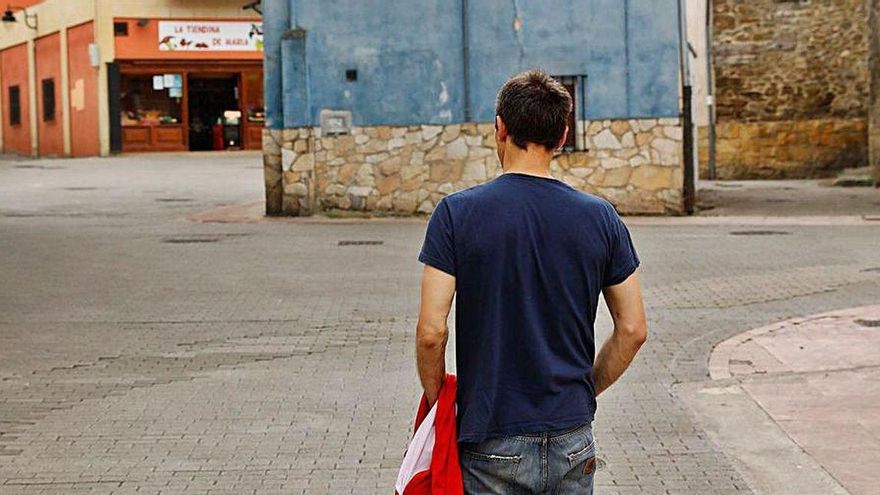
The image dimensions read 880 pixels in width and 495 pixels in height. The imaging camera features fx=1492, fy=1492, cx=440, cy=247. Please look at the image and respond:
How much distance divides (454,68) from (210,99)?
70.3 feet

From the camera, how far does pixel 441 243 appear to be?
366 cm

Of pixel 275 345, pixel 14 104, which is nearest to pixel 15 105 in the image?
pixel 14 104

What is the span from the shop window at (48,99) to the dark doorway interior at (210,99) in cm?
407

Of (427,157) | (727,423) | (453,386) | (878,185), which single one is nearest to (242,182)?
(427,157)

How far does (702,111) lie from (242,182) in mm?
8998

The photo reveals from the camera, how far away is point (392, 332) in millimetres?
10727

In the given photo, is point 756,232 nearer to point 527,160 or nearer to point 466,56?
point 466,56

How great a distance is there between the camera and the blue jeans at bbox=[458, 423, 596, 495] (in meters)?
3.65

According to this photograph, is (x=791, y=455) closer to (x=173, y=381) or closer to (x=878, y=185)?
(x=173, y=381)

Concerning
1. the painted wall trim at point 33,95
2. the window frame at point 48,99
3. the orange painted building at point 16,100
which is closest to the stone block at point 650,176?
the window frame at point 48,99

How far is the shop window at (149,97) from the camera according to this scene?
40000mm

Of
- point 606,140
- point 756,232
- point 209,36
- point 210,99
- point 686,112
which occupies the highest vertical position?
point 209,36

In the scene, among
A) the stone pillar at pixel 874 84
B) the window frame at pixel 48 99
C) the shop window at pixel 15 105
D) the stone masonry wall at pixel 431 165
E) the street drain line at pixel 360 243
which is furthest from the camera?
the shop window at pixel 15 105

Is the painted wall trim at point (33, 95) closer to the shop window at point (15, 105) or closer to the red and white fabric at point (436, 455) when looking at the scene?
the shop window at point (15, 105)
